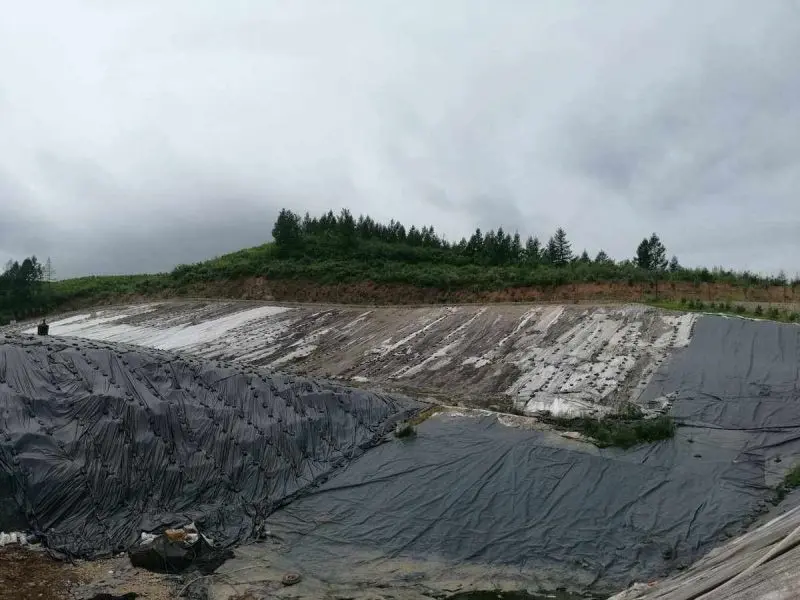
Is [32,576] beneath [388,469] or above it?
beneath

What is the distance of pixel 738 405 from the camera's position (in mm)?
12234

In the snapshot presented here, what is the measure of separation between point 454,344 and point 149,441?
11.1 metres

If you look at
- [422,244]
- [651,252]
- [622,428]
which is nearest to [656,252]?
[651,252]

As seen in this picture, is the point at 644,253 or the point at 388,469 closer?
the point at 388,469

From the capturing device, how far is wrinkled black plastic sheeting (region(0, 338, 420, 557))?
7.81 m

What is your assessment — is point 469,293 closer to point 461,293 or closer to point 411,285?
point 461,293

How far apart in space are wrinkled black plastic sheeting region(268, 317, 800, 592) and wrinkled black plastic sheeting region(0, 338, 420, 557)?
78 cm

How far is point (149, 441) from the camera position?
909cm

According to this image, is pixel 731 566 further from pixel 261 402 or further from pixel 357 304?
pixel 357 304

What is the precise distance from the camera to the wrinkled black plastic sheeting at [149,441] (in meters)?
7.81

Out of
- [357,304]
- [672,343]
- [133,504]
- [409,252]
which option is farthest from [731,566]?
[409,252]

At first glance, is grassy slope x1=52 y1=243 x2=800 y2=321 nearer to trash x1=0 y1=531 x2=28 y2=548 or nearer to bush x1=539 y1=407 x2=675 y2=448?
bush x1=539 y1=407 x2=675 y2=448

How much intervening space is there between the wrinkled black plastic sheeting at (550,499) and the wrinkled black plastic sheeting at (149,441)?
0.78 m

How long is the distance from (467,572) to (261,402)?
17.5ft
